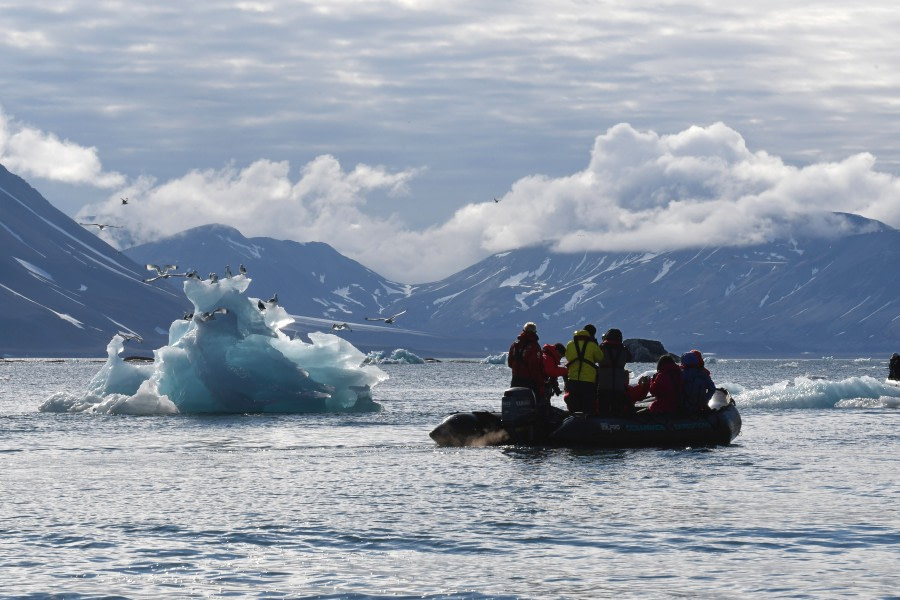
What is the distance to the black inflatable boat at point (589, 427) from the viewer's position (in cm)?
3428

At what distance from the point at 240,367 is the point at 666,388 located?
2295cm

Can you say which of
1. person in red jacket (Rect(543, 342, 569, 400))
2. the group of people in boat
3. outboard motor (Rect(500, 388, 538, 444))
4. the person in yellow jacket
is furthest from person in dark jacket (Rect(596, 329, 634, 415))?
outboard motor (Rect(500, 388, 538, 444))

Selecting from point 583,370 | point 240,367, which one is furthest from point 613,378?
point 240,367

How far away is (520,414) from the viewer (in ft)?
114

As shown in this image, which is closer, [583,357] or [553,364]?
[583,357]

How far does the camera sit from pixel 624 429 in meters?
34.7

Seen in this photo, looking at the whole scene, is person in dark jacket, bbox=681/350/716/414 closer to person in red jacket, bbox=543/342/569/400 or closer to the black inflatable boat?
the black inflatable boat

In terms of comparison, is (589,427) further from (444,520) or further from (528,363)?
(444,520)

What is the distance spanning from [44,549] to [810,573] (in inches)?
437

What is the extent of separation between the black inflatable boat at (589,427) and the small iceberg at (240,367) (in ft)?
54.3

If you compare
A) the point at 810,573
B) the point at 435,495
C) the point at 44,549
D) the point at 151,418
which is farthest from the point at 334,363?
the point at 810,573

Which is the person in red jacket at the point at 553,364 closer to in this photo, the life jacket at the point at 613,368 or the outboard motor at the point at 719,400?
the life jacket at the point at 613,368

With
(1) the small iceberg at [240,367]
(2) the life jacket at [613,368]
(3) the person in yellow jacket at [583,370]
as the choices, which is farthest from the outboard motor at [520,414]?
(1) the small iceberg at [240,367]

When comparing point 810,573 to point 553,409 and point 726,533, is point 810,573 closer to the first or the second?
point 726,533
